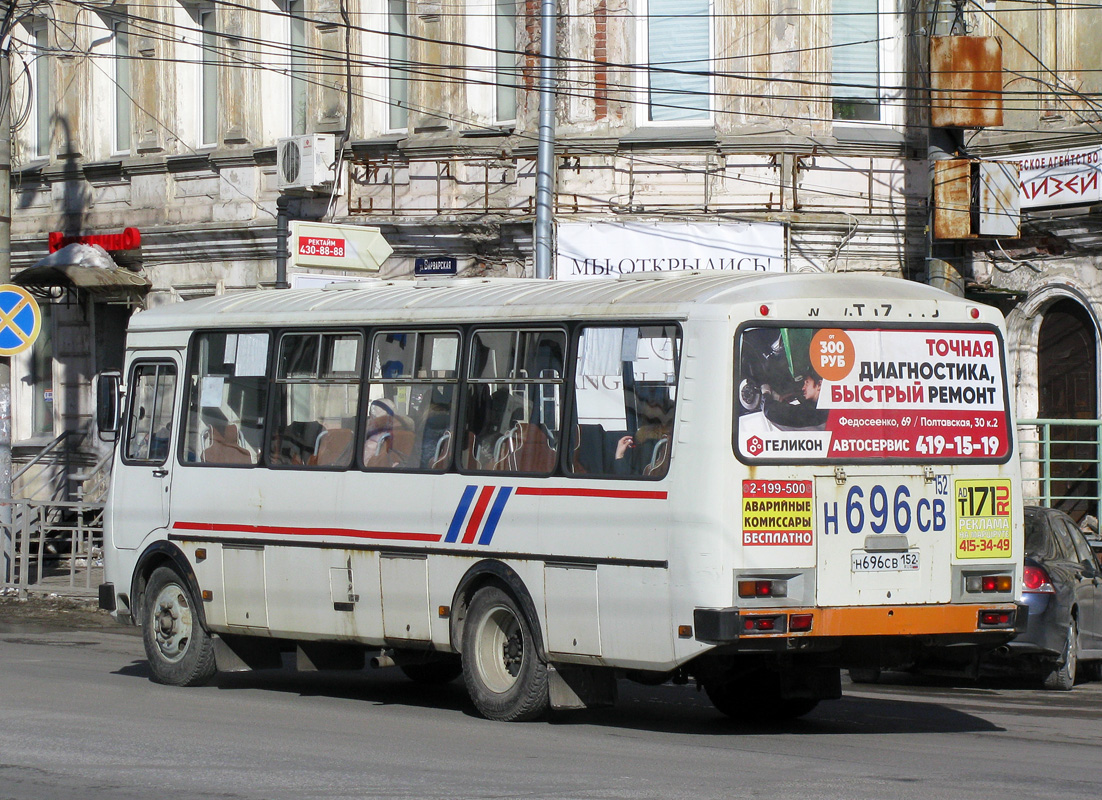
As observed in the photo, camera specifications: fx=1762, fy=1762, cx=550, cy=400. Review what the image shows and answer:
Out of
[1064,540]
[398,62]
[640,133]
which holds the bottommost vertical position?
[1064,540]

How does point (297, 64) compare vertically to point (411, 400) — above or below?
above

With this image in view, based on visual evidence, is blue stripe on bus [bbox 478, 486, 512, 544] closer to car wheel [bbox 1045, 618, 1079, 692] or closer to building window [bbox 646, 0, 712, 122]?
car wheel [bbox 1045, 618, 1079, 692]

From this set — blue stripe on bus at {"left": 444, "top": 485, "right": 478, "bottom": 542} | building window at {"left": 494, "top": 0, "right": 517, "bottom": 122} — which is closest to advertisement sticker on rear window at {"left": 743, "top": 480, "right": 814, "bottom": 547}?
blue stripe on bus at {"left": 444, "top": 485, "right": 478, "bottom": 542}

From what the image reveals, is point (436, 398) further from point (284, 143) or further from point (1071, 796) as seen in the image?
point (284, 143)

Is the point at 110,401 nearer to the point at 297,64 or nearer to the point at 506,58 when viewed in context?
the point at 506,58

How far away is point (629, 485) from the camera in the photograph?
991cm

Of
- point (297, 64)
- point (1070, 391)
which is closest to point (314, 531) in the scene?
point (1070, 391)

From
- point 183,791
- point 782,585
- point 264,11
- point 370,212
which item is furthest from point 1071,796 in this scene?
point 264,11

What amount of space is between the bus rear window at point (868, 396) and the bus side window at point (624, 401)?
46 cm

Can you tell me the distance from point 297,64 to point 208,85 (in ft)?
6.40

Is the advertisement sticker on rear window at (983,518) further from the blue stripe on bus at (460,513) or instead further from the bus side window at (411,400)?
the bus side window at (411,400)

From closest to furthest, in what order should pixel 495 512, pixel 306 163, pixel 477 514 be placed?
1. pixel 495 512
2. pixel 477 514
3. pixel 306 163

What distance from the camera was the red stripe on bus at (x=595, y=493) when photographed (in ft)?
32.1

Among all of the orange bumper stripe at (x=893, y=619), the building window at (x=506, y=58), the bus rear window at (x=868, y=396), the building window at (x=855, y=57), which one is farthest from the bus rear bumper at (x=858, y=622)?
the building window at (x=506, y=58)
